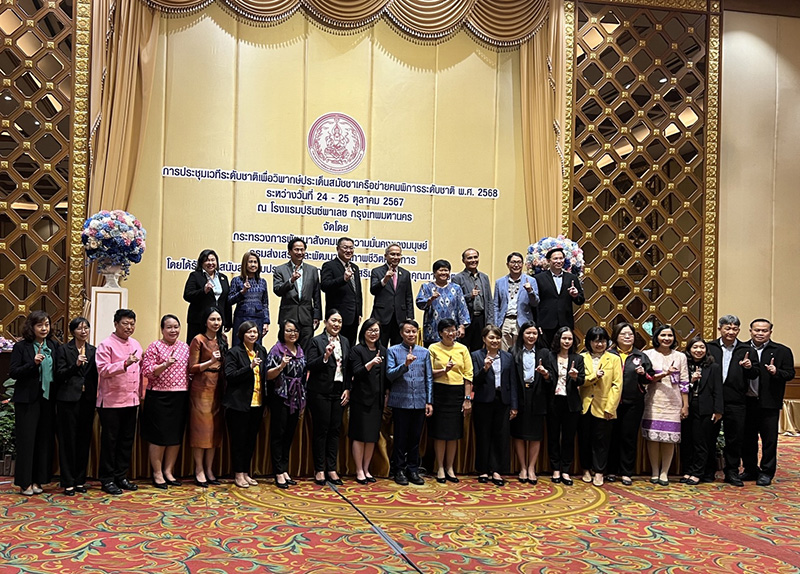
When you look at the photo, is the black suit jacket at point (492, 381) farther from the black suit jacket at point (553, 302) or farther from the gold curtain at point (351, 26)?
the black suit jacket at point (553, 302)

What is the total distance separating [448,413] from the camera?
6.14 meters

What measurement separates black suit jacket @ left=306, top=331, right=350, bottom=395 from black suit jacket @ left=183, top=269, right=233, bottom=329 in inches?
32.0

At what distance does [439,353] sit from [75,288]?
348 cm

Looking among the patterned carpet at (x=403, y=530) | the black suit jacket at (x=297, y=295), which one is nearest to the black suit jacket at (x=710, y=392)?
the patterned carpet at (x=403, y=530)

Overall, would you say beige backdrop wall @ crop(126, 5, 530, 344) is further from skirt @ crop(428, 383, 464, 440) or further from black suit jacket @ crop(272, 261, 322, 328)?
skirt @ crop(428, 383, 464, 440)

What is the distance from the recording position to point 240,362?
5.80 metres

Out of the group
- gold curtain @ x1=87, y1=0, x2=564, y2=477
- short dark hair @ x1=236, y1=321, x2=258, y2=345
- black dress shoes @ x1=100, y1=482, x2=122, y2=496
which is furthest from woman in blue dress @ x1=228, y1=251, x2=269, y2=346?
gold curtain @ x1=87, y1=0, x2=564, y2=477

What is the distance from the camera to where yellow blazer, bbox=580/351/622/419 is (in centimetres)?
625

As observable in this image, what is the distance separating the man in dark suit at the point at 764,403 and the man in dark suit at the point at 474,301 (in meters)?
2.00

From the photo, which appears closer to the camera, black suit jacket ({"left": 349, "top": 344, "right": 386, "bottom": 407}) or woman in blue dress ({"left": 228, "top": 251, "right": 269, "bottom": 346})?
black suit jacket ({"left": 349, "top": 344, "right": 386, "bottom": 407})

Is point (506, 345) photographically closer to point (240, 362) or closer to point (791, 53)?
point (240, 362)

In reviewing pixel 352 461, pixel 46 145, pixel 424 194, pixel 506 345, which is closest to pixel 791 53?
pixel 424 194

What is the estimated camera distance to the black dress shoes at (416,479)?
6.03 meters

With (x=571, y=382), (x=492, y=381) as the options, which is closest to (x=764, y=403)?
(x=571, y=382)
